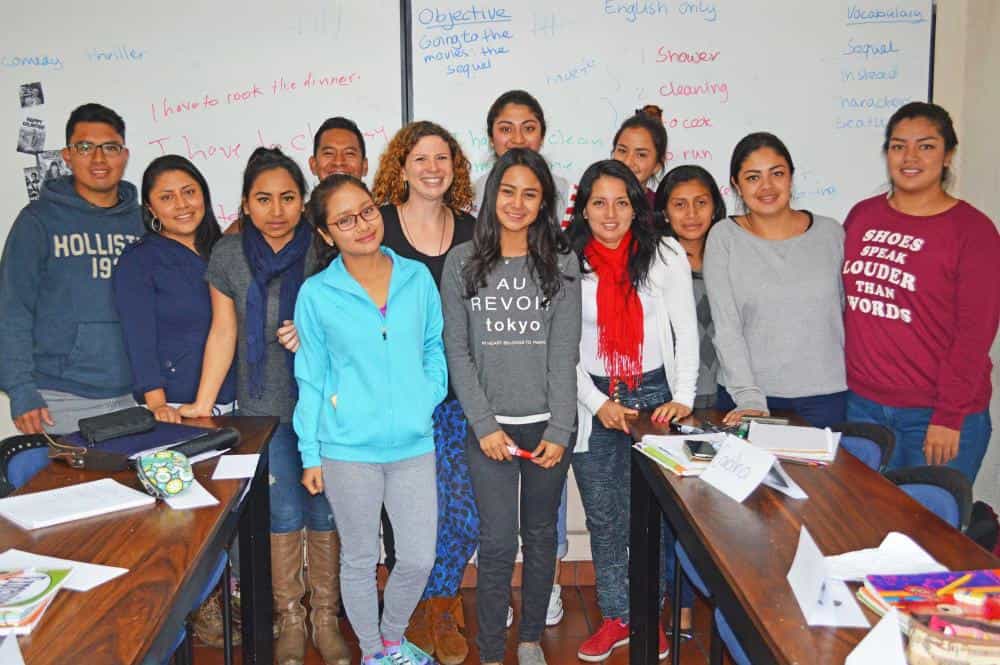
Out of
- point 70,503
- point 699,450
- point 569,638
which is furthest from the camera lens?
point 569,638

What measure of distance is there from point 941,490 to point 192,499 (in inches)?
63.6

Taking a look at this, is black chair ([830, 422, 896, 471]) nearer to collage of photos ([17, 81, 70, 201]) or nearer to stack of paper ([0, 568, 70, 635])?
stack of paper ([0, 568, 70, 635])

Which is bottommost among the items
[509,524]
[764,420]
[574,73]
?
[509,524]

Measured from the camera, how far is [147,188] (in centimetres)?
257

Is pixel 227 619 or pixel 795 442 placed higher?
pixel 795 442

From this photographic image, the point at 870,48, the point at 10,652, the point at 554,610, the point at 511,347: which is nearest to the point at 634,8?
the point at 870,48

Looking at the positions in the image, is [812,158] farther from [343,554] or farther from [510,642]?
[343,554]

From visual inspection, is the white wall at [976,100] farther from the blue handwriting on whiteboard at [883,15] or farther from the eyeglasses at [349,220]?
the eyeglasses at [349,220]

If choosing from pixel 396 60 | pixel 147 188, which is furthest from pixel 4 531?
pixel 396 60

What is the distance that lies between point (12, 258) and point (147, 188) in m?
0.57

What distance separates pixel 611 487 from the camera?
2.64 meters

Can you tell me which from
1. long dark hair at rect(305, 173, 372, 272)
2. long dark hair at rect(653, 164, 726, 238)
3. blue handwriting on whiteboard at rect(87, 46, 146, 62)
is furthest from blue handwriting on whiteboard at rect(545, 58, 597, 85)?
blue handwriting on whiteboard at rect(87, 46, 146, 62)

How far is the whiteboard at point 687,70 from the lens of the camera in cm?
365

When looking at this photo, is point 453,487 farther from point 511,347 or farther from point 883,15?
point 883,15
